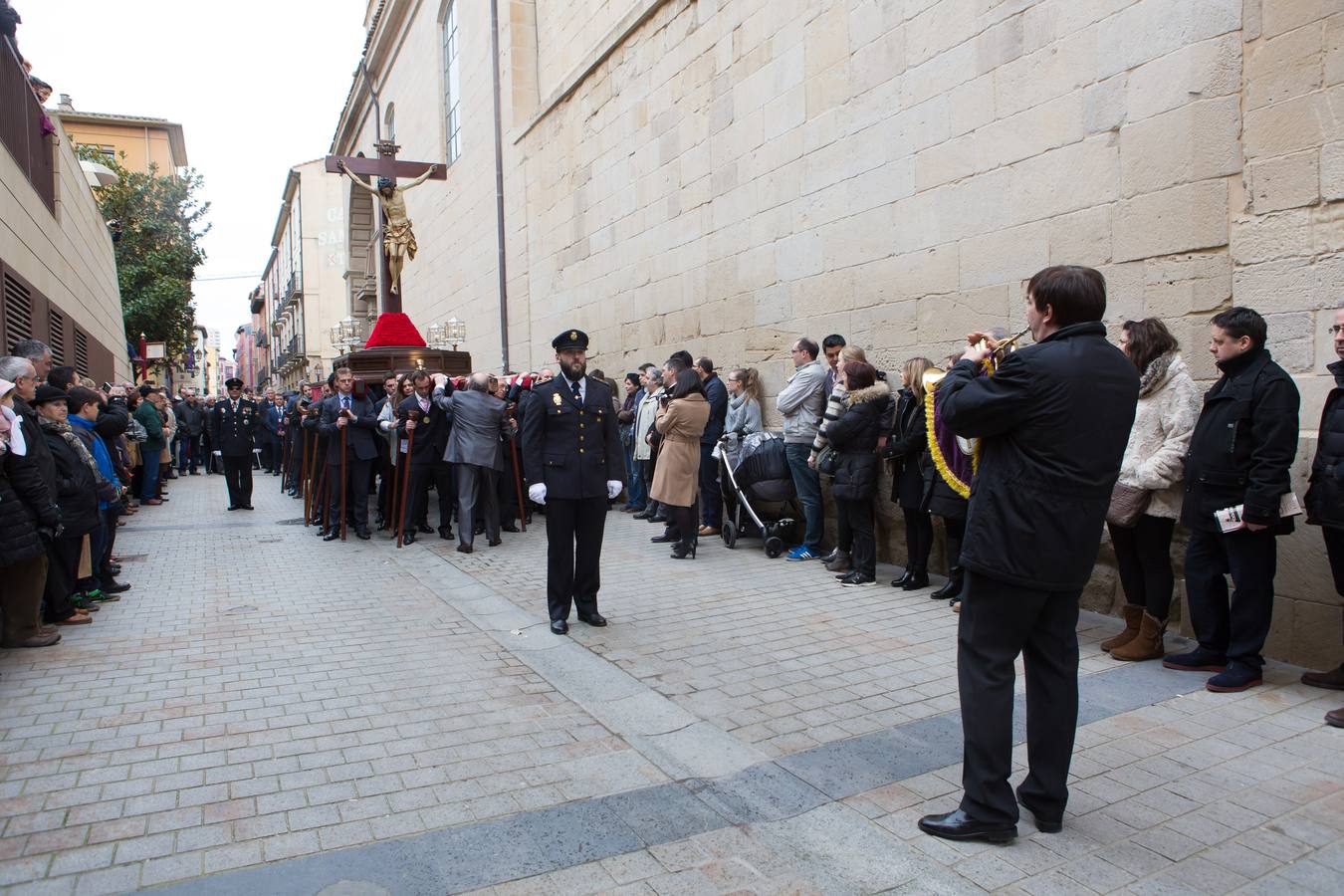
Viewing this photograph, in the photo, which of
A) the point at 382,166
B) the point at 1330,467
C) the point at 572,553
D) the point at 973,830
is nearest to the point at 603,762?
the point at 973,830

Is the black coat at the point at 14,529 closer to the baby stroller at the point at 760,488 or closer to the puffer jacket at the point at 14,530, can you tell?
the puffer jacket at the point at 14,530

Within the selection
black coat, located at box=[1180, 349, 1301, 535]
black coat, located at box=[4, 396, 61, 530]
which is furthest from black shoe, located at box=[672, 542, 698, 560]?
black coat, located at box=[4, 396, 61, 530]

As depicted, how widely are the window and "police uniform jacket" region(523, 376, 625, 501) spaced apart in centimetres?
1750

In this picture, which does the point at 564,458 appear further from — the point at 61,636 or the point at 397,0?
the point at 397,0

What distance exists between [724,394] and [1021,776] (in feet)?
21.4

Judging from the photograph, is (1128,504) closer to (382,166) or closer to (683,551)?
(683,551)

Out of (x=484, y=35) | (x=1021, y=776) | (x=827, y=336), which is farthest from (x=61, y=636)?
(x=484, y=35)

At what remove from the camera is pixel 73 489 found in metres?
5.98

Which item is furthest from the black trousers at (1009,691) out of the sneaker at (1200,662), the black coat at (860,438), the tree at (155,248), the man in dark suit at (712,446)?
the tree at (155,248)

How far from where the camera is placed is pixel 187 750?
3.99 metres

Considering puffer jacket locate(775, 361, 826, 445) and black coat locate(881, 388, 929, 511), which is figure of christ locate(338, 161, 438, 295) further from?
black coat locate(881, 388, 929, 511)

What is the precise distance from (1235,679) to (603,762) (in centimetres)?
320

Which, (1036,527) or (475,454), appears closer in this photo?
(1036,527)

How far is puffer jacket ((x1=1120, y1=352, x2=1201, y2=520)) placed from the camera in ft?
16.2
